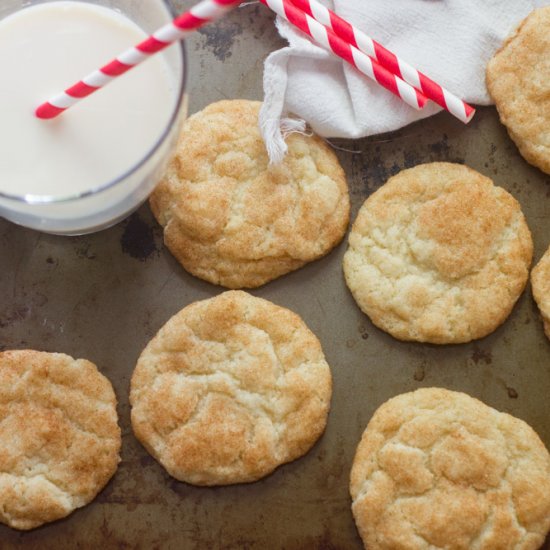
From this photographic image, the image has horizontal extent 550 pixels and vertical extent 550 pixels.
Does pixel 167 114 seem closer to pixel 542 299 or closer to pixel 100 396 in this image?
pixel 100 396

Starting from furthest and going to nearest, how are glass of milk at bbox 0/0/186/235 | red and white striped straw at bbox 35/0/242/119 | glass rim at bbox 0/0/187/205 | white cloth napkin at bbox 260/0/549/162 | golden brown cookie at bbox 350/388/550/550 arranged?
white cloth napkin at bbox 260/0/549/162 < golden brown cookie at bbox 350/388/550/550 < glass of milk at bbox 0/0/186/235 < glass rim at bbox 0/0/187/205 < red and white striped straw at bbox 35/0/242/119

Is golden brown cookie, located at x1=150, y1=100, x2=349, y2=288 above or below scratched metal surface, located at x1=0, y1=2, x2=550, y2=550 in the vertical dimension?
above

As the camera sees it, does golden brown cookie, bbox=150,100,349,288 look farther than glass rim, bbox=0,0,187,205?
Yes

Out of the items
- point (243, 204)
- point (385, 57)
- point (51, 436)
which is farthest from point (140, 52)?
point (51, 436)

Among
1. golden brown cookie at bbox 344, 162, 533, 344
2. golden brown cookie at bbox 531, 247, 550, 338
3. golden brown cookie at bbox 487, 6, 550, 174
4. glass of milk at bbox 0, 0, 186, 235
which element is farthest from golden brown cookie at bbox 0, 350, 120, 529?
golden brown cookie at bbox 487, 6, 550, 174

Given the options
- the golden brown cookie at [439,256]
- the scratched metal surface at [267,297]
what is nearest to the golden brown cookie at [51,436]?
the scratched metal surface at [267,297]

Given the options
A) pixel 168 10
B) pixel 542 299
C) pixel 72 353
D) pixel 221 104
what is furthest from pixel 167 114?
pixel 542 299

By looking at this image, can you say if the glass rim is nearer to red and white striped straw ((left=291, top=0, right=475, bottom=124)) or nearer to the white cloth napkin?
the white cloth napkin

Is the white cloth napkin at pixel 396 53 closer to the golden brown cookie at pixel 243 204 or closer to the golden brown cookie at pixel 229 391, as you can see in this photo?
the golden brown cookie at pixel 243 204
